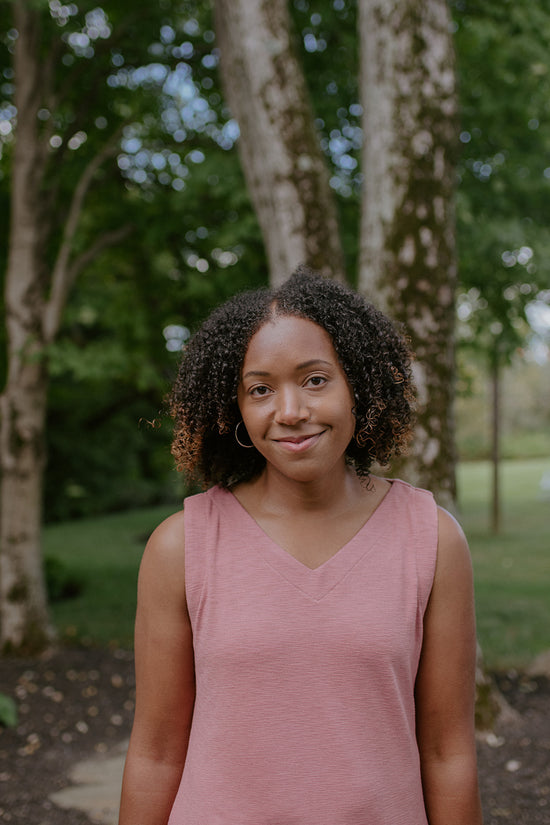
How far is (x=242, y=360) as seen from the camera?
170cm

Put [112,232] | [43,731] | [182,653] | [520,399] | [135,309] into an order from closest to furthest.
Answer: [182,653] → [43,731] → [112,232] → [135,309] → [520,399]

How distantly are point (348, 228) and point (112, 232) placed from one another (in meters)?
2.56

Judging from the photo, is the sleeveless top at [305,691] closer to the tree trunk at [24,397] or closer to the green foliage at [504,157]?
the green foliage at [504,157]

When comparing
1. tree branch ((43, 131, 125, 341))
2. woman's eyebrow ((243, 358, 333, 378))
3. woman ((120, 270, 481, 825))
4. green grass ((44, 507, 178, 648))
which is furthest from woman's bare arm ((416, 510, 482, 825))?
green grass ((44, 507, 178, 648))

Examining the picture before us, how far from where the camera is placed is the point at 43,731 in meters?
5.22

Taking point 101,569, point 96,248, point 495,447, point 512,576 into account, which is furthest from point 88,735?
point 495,447

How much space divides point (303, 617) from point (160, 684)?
0.34 meters

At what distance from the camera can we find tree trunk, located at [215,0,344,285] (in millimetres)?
4555

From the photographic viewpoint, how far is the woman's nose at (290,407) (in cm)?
157

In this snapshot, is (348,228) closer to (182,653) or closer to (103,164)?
(103,164)

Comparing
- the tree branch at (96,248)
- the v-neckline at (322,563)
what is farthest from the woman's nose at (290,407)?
the tree branch at (96,248)

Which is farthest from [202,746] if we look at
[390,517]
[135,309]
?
[135,309]

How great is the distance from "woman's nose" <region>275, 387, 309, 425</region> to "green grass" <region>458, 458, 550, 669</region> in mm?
5483

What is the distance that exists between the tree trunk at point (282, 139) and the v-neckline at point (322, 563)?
3044mm
